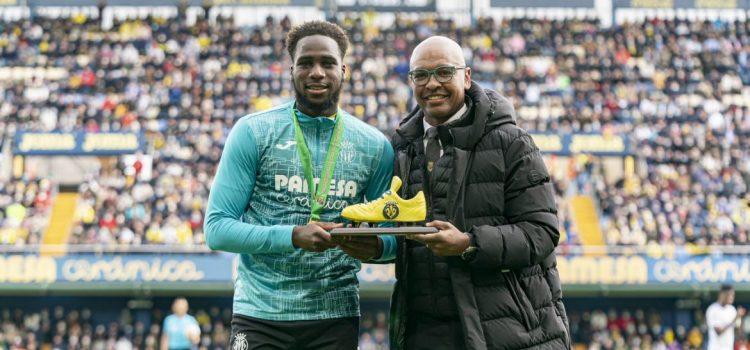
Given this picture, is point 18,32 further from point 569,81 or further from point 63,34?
point 569,81

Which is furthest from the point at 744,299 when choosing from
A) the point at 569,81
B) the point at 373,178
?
the point at 373,178

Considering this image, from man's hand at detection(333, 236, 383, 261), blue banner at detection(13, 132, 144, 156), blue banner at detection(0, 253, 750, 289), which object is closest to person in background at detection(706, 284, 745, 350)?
blue banner at detection(0, 253, 750, 289)

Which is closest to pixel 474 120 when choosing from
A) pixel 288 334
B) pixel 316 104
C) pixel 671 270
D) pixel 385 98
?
pixel 316 104

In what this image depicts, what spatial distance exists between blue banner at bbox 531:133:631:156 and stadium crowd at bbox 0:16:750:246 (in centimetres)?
29

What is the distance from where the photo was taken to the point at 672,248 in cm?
2116

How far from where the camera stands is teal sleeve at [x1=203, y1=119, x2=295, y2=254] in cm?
402

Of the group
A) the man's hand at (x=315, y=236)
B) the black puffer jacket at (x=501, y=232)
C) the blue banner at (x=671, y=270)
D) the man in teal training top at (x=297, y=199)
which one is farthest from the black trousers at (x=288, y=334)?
the blue banner at (x=671, y=270)

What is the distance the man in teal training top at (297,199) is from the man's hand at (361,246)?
0.34 ft

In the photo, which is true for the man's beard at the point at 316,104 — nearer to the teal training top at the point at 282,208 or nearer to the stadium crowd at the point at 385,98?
the teal training top at the point at 282,208

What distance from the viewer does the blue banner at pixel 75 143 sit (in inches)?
1000

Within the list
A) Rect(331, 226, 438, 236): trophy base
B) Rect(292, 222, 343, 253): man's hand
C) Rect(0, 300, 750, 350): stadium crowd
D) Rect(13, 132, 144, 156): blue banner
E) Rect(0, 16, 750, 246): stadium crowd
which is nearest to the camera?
Rect(331, 226, 438, 236): trophy base

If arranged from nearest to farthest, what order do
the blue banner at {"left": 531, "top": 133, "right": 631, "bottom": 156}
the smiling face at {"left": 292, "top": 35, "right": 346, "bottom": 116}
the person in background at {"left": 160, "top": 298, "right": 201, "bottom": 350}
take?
the smiling face at {"left": 292, "top": 35, "right": 346, "bottom": 116} → the person in background at {"left": 160, "top": 298, "right": 201, "bottom": 350} → the blue banner at {"left": 531, "top": 133, "right": 631, "bottom": 156}

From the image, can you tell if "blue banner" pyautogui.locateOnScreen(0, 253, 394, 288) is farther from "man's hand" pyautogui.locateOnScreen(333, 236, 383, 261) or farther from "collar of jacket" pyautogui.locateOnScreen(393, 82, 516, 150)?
"man's hand" pyautogui.locateOnScreen(333, 236, 383, 261)

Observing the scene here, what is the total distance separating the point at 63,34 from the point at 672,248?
20.1 metres
